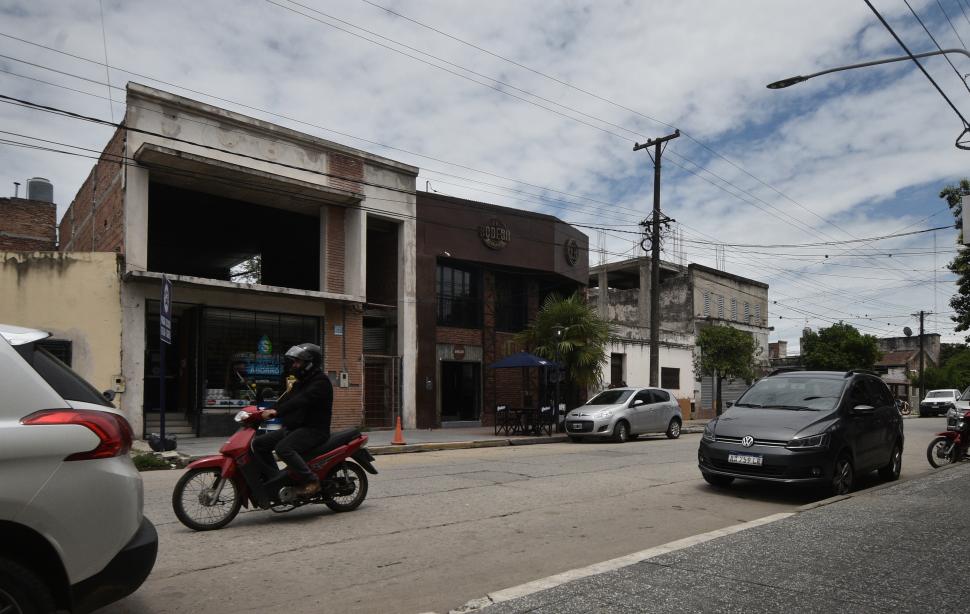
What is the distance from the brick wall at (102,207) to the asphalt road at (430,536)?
27.5ft

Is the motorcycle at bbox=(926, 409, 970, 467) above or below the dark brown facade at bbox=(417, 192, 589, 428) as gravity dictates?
below

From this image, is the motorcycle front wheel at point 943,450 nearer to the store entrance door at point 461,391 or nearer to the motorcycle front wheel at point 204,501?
the motorcycle front wheel at point 204,501

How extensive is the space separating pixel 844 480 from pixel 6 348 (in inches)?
361

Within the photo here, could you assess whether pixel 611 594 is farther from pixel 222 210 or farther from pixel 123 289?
pixel 222 210

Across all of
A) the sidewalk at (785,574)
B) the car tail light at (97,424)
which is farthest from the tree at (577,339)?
the car tail light at (97,424)

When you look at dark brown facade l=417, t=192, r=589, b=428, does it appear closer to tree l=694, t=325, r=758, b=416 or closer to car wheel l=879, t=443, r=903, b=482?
tree l=694, t=325, r=758, b=416

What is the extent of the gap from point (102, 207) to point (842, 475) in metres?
18.7

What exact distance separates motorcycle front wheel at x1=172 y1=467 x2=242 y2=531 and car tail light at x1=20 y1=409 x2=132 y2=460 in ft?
11.5

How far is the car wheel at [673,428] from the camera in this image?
21.5 m

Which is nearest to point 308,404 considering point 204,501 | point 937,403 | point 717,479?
point 204,501

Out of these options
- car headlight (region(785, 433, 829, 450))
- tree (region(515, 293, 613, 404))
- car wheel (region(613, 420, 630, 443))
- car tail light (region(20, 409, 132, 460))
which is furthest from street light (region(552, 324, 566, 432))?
car tail light (region(20, 409, 132, 460))

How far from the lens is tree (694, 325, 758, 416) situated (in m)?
33.0

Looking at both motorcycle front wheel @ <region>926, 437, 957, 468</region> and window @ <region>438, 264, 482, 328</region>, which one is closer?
motorcycle front wheel @ <region>926, 437, 957, 468</region>

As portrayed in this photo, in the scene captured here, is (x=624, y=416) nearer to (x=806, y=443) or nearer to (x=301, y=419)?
(x=806, y=443)
